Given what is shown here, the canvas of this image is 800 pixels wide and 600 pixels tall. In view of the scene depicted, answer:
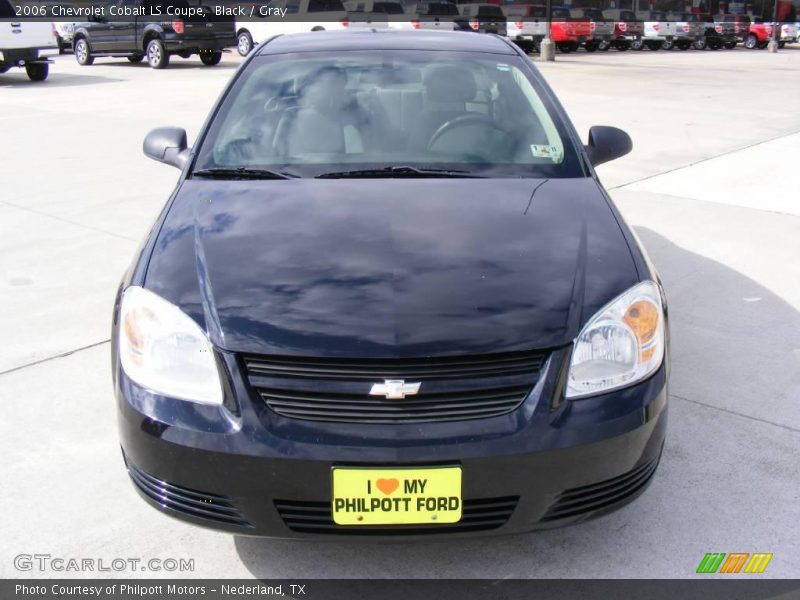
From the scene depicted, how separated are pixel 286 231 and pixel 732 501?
1.76 metres

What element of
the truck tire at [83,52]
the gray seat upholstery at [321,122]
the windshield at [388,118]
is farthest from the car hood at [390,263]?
the truck tire at [83,52]

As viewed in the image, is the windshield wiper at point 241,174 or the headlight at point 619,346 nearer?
the headlight at point 619,346

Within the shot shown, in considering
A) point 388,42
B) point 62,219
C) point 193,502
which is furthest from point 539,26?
point 193,502

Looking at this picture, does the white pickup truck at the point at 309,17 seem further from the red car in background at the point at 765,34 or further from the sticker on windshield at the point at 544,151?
the red car in background at the point at 765,34

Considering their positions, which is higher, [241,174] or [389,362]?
[241,174]

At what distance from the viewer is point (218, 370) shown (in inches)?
95.0

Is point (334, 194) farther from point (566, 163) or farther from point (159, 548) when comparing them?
point (159, 548)

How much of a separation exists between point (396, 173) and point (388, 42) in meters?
1.01

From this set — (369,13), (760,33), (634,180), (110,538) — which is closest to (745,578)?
(110,538)

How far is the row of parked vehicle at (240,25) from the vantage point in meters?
17.9

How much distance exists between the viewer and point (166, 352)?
99.0 inches

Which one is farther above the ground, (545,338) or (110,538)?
(545,338)

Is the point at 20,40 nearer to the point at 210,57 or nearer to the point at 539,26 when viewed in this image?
the point at 210,57

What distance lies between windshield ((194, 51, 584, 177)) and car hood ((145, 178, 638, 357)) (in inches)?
7.4
